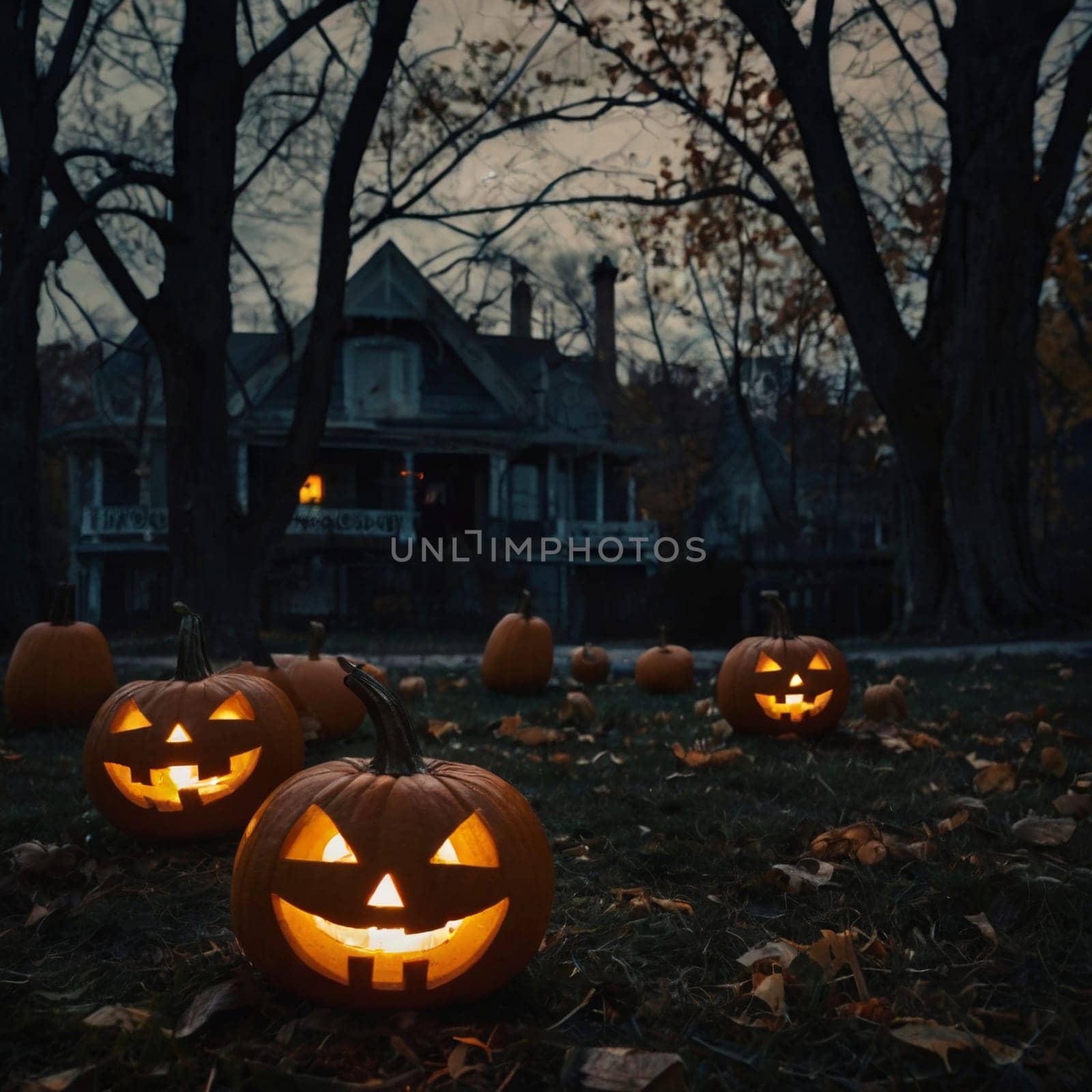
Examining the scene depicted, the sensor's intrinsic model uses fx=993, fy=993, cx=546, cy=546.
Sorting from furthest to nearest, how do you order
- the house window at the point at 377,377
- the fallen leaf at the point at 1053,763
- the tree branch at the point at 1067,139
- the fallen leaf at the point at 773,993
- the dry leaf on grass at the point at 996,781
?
the house window at the point at 377,377 → the tree branch at the point at 1067,139 → the fallen leaf at the point at 1053,763 → the dry leaf on grass at the point at 996,781 → the fallen leaf at the point at 773,993

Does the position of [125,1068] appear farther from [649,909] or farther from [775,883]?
[775,883]

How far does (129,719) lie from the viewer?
3.52m

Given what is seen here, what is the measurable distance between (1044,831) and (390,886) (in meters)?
2.19

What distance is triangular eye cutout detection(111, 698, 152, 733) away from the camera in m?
3.49

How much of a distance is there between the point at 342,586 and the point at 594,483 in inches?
333

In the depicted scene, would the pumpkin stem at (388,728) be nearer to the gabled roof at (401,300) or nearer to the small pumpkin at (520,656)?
the small pumpkin at (520,656)

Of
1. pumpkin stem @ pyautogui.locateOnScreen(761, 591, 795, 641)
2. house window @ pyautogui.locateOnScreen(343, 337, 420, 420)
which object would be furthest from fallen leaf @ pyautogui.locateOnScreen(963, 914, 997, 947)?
house window @ pyautogui.locateOnScreen(343, 337, 420, 420)

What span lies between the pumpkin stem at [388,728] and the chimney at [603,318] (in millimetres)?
27761

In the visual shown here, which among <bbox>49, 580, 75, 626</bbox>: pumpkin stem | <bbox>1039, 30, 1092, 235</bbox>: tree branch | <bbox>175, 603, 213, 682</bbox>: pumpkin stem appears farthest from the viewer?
<bbox>1039, 30, 1092, 235</bbox>: tree branch

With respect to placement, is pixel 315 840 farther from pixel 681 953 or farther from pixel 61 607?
pixel 61 607

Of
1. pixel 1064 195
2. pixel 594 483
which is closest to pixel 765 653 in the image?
pixel 1064 195

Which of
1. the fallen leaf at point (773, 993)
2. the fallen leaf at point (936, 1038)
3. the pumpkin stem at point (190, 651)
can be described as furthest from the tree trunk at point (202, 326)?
the fallen leaf at point (936, 1038)

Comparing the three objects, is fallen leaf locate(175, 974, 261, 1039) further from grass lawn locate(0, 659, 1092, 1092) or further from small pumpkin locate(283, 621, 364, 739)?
small pumpkin locate(283, 621, 364, 739)

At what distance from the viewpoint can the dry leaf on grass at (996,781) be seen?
3.92 meters
